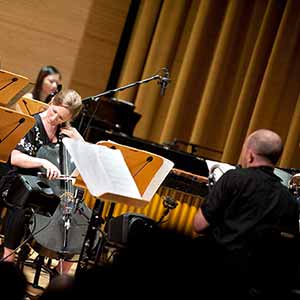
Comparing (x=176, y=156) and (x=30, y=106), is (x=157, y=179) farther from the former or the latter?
(x=176, y=156)

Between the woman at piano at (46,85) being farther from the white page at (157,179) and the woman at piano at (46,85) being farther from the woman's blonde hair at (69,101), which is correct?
the white page at (157,179)

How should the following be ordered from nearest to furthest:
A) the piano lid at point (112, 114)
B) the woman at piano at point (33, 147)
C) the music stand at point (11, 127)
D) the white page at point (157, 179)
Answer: the music stand at point (11, 127), the white page at point (157, 179), the woman at piano at point (33, 147), the piano lid at point (112, 114)

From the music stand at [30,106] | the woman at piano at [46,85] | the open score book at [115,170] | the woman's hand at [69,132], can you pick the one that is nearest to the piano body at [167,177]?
the woman at piano at [46,85]

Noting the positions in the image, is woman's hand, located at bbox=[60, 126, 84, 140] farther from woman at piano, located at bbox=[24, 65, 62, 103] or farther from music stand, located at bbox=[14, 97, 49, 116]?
woman at piano, located at bbox=[24, 65, 62, 103]

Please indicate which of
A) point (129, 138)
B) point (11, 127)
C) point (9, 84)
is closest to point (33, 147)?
point (9, 84)

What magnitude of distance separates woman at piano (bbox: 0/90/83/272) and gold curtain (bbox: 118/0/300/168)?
369 centimetres

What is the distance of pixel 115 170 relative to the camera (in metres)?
3.89

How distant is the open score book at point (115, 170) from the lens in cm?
370

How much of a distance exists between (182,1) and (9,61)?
7.85 feet

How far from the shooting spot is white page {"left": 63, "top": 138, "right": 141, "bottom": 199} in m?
3.68

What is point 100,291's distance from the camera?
109 cm

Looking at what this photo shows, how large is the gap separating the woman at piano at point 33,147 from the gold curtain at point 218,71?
12.1 ft

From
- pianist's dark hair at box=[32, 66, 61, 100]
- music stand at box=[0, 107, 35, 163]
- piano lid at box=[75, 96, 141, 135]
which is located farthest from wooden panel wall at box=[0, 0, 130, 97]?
music stand at box=[0, 107, 35, 163]

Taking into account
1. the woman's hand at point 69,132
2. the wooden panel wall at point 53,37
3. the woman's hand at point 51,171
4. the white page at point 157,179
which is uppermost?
the wooden panel wall at point 53,37
